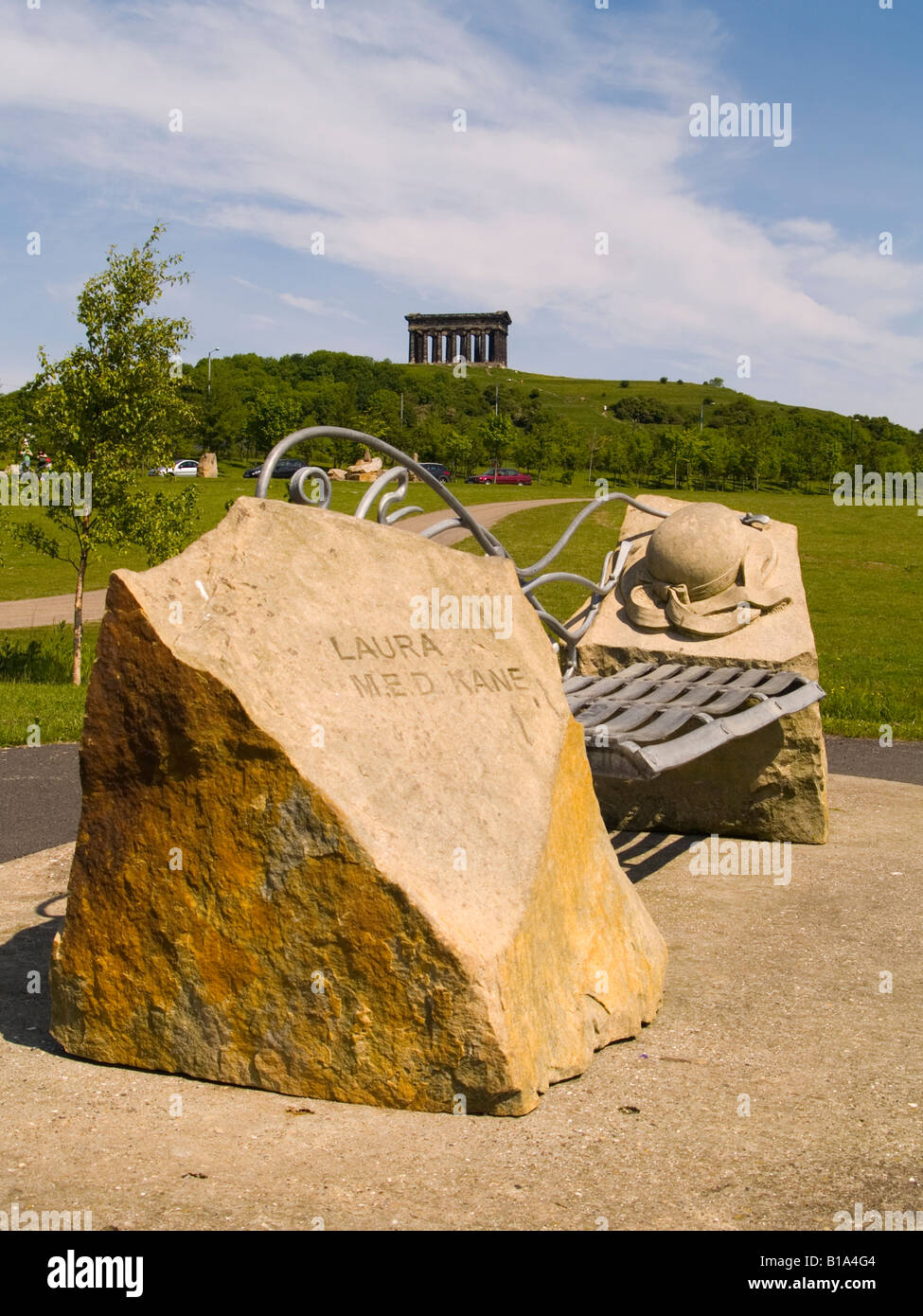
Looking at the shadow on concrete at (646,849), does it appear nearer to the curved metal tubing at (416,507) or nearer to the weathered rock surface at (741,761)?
the weathered rock surface at (741,761)

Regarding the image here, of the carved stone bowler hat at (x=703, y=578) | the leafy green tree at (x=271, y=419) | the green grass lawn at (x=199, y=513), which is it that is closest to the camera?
the carved stone bowler hat at (x=703, y=578)

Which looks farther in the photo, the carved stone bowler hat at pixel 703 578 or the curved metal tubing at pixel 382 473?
the carved stone bowler hat at pixel 703 578

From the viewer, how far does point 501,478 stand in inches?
1864

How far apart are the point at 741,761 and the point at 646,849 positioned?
666 mm

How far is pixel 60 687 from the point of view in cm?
1157

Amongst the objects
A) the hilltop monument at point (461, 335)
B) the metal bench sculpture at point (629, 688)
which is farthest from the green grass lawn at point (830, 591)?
the hilltop monument at point (461, 335)

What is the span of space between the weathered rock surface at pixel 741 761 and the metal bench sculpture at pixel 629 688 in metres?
0.11

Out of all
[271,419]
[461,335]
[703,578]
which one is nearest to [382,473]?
[703,578]

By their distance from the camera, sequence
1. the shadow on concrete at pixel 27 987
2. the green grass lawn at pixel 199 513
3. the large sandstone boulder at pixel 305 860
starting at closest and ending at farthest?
1. the large sandstone boulder at pixel 305 860
2. the shadow on concrete at pixel 27 987
3. the green grass lawn at pixel 199 513

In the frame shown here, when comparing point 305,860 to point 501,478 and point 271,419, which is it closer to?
point 271,419

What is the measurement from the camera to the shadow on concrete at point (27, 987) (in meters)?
3.52
